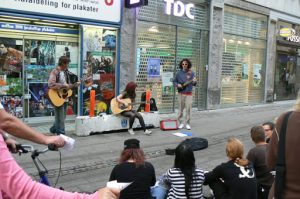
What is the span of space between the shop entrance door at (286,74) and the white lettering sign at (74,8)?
11.0 meters

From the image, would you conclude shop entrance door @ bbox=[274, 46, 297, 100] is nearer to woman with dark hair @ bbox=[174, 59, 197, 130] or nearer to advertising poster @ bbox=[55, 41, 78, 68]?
woman with dark hair @ bbox=[174, 59, 197, 130]

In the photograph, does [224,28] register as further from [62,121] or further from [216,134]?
[62,121]

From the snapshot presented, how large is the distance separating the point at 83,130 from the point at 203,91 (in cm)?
680

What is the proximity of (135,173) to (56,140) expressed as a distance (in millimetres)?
1718

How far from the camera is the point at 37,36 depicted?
9828 mm

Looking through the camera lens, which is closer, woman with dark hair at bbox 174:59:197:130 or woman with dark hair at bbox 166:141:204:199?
woman with dark hair at bbox 166:141:204:199

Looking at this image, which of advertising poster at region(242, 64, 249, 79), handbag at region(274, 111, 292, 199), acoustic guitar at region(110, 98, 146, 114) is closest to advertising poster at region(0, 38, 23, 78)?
acoustic guitar at region(110, 98, 146, 114)

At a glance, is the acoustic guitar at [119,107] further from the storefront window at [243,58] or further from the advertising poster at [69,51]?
the storefront window at [243,58]

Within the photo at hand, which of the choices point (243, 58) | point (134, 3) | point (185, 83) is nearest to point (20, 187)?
point (185, 83)

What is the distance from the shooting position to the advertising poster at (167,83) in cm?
1305

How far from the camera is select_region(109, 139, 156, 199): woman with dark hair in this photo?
3865 millimetres

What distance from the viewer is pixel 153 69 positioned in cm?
1263

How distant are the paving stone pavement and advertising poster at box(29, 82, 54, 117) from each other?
36 centimetres

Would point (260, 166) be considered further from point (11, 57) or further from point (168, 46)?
point (168, 46)
